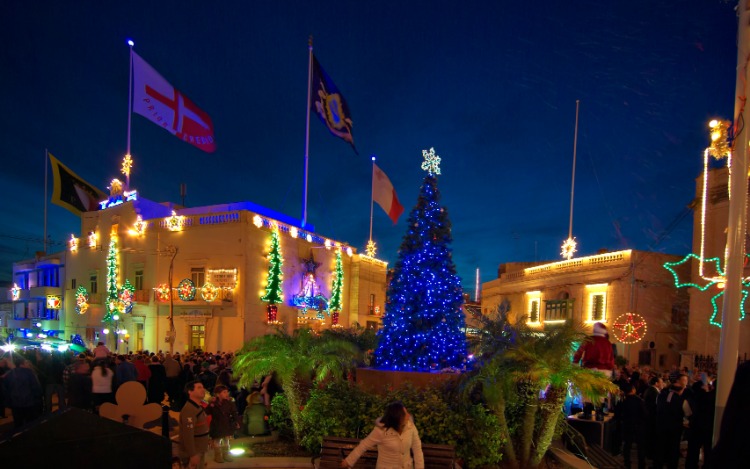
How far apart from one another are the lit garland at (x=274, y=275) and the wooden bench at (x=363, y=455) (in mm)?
22204

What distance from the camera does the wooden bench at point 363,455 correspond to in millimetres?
6910

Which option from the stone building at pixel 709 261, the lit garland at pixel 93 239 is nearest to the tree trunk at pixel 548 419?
the stone building at pixel 709 261

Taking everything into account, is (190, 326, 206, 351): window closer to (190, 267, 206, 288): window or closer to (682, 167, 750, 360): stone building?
(190, 267, 206, 288): window

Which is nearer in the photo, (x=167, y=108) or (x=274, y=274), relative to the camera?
(x=167, y=108)

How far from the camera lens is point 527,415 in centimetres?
816

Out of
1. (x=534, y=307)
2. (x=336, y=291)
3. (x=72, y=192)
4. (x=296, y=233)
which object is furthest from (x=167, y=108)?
(x=534, y=307)

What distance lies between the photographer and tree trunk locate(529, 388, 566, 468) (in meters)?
7.76

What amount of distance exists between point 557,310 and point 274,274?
17.4 metres

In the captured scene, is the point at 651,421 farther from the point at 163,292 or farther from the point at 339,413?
the point at 163,292

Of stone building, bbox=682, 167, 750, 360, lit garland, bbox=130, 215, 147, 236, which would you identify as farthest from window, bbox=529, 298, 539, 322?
lit garland, bbox=130, 215, 147, 236

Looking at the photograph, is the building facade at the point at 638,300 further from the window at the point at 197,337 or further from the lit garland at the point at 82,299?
the lit garland at the point at 82,299

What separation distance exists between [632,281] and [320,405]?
22904 mm

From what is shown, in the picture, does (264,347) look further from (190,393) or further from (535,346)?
(535,346)

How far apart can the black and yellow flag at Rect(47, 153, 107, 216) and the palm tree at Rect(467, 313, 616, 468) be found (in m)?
31.4
